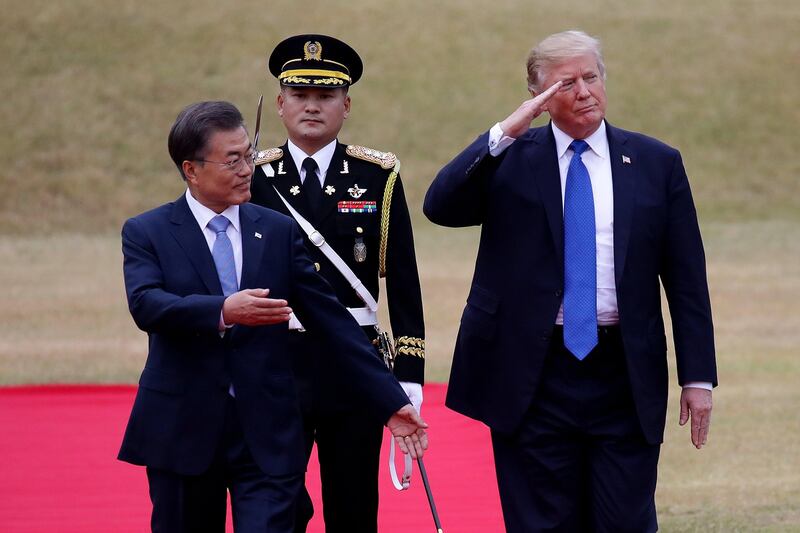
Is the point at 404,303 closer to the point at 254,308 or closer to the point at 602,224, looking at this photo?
the point at 602,224

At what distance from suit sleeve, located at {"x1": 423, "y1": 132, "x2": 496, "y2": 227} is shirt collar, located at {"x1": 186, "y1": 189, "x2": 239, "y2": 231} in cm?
56

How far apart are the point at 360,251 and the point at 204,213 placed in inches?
39.5

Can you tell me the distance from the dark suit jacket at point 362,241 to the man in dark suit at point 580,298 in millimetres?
534

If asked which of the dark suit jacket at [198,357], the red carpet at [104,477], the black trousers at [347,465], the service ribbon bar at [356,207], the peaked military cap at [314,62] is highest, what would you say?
the peaked military cap at [314,62]

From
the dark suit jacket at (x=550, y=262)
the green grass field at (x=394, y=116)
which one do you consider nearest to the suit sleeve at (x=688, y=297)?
the dark suit jacket at (x=550, y=262)

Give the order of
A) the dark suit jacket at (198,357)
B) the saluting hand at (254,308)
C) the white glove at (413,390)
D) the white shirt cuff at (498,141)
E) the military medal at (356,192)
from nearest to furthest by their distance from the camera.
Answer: the saluting hand at (254,308), the dark suit jacket at (198,357), the white shirt cuff at (498,141), the white glove at (413,390), the military medal at (356,192)

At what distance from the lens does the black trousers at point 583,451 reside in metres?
4.10

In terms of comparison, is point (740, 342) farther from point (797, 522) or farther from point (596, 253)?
point (596, 253)

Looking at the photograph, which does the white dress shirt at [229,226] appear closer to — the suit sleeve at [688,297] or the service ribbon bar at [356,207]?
the service ribbon bar at [356,207]

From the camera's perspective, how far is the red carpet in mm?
6082

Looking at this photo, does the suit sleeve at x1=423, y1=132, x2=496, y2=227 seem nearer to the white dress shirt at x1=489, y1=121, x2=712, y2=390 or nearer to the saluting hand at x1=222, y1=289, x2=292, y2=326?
the white dress shirt at x1=489, y1=121, x2=712, y2=390

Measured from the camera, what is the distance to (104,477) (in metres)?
7.04

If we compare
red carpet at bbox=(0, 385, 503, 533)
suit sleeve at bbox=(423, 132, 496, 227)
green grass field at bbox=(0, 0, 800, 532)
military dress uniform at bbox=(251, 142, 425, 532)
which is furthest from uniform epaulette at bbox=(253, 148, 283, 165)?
green grass field at bbox=(0, 0, 800, 532)

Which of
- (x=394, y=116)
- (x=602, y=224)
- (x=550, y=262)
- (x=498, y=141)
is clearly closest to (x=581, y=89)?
(x=498, y=141)
